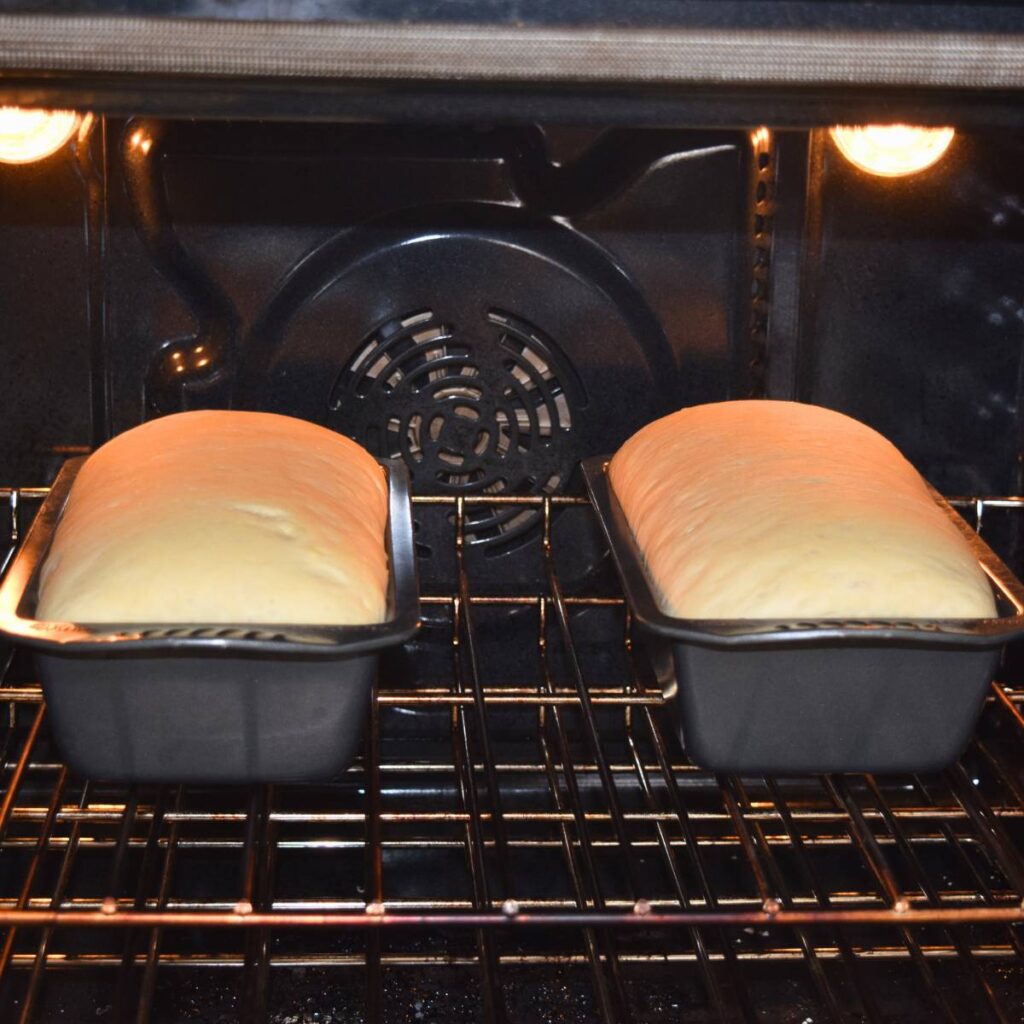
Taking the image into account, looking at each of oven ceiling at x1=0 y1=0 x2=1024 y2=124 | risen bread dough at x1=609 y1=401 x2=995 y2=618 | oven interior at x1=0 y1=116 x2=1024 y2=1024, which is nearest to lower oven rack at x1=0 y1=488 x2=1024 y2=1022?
oven interior at x1=0 y1=116 x2=1024 y2=1024

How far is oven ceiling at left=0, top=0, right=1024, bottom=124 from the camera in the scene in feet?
1.82

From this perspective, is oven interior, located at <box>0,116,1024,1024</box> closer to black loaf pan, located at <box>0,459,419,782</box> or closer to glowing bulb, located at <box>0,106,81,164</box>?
glowing bulb, located at <box>0,106,81,164</box>

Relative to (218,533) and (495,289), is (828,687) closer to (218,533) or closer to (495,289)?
(218,533)

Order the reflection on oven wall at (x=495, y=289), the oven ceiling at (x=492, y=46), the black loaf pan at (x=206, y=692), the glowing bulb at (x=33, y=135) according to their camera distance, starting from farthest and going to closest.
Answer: the reflection on oven wall at (x=495, y=289), the glowing bulb at (x=33, y=135), the black loaf pan at (x=206, y=692), the oven ceiling at (x=492, y=46)

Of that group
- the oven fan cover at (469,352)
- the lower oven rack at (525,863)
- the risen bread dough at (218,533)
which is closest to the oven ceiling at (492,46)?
the risen bread dough at (218,533)

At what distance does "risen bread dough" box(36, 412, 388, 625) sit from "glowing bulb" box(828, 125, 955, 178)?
19.6 inches

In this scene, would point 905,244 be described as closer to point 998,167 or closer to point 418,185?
point 998,167

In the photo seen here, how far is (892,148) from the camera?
1109 millimetres

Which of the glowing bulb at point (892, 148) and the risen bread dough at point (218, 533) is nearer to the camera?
the risen bread dough at point (218, 533)

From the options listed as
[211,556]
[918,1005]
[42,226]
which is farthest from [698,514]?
[42,226]

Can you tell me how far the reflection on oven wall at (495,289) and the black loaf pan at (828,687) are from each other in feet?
1.26

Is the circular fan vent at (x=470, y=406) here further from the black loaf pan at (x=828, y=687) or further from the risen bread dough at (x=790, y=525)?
the black loaf pan at (x=828, y=687)

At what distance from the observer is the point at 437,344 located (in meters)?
1.20

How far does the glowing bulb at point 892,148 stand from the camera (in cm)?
110
